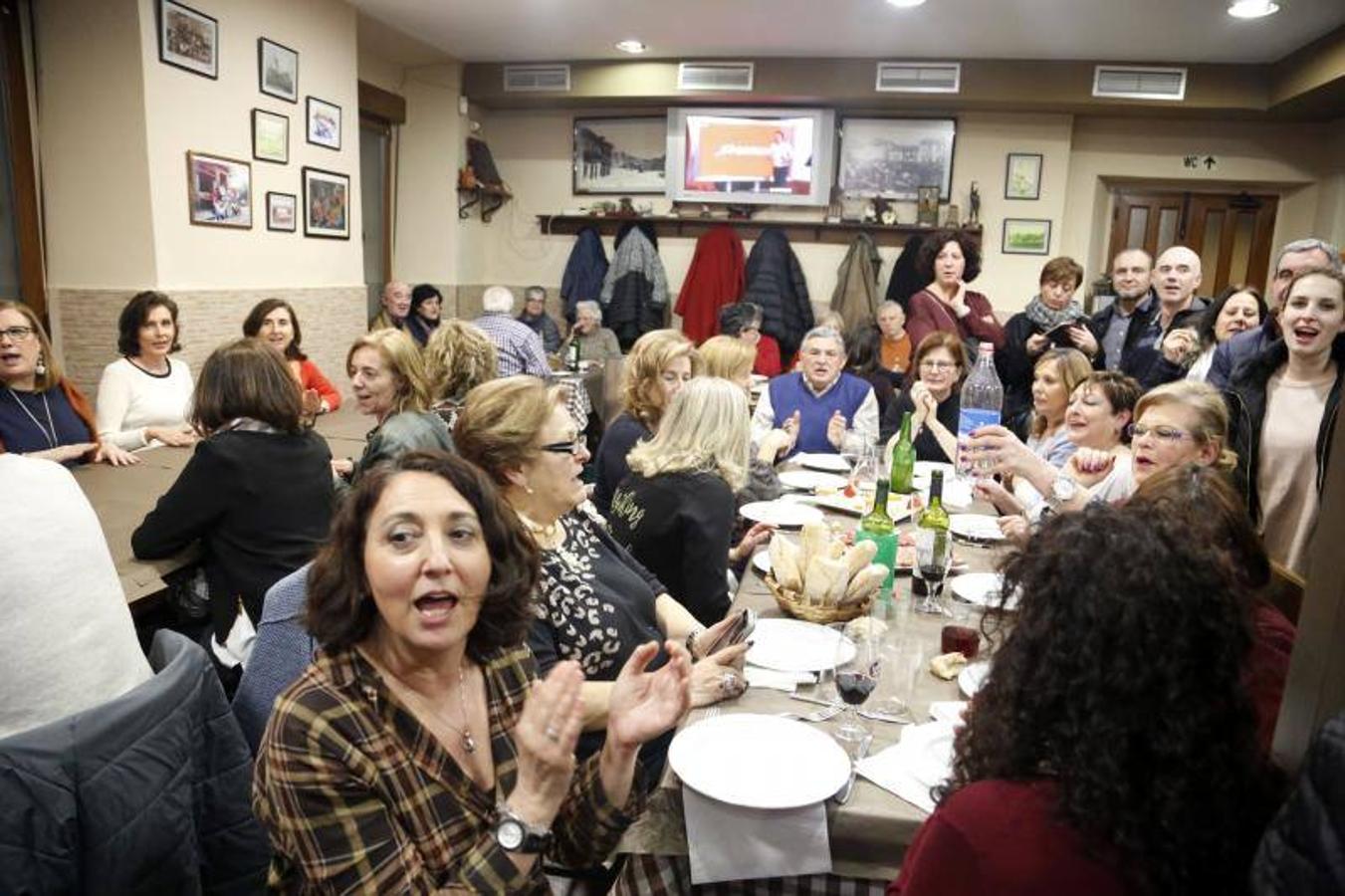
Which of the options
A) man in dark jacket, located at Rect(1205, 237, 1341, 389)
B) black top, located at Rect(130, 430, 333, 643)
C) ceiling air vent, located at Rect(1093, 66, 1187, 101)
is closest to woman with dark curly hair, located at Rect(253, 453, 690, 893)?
black top, located at Rect(130, 430, 333, 643)

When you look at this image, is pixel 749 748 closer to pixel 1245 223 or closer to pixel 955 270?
pixel 955 270

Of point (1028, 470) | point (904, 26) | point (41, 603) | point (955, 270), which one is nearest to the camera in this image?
point (41, 603)

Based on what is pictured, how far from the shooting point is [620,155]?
7523mm

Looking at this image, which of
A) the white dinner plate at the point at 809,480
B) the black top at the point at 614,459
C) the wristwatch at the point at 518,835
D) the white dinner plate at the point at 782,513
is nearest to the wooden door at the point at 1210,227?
the white dinner plate at the point at 809,480

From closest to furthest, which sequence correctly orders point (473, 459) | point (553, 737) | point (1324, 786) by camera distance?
point (1324, 786) < point (553, 737) < point (473, 459)

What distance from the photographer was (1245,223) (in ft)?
22.7

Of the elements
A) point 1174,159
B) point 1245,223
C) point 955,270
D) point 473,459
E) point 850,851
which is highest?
point 1174,159

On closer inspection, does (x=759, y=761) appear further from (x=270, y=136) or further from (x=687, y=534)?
(x=270, y=136)

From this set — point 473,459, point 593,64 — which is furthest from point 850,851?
point 593,64

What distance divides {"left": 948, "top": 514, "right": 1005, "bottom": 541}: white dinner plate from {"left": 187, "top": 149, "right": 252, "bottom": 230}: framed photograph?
13.7ft

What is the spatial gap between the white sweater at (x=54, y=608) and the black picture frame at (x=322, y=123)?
4.44 m

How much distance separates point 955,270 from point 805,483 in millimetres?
2258

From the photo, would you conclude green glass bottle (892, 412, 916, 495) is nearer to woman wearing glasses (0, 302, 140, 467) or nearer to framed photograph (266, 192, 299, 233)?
woman wearing glasses (0, 302, 140, 467)

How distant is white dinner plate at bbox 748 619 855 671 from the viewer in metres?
1.69
